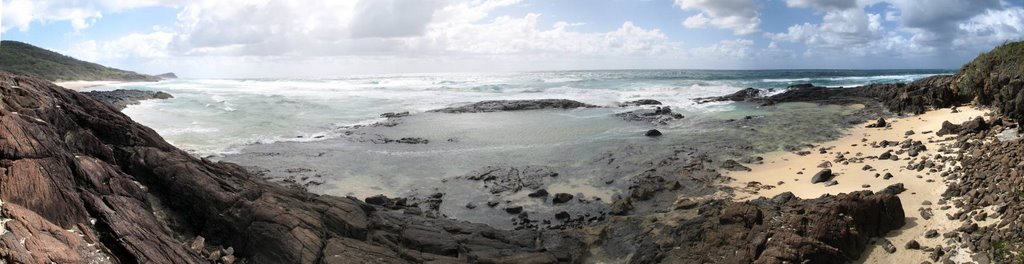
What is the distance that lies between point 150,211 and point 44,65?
3996 inches

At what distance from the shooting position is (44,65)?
268 ft

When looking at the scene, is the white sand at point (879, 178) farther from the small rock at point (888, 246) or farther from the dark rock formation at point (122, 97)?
the dark rock formation at point (122, 97)

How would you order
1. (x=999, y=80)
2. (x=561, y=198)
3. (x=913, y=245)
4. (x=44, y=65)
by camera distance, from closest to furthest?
(x=913, y=245) < (x=561, y=198) < (x=999, y=80) < (x=44, y=65)

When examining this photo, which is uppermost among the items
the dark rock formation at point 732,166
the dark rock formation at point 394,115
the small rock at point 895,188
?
the small rock at point 895,188

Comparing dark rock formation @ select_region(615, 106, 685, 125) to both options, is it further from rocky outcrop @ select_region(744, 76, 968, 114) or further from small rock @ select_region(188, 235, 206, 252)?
small rock @ select_region(188, 235, 206, 252)

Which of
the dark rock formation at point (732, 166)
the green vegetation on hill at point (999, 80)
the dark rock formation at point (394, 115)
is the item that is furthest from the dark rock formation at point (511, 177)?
the dark rock formation at point (394, 115)

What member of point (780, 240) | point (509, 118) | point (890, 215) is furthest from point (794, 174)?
point (509, 118)

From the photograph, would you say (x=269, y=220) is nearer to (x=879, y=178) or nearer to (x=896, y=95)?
(x=879, y=178)

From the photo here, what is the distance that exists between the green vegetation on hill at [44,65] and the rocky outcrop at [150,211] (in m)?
80.4

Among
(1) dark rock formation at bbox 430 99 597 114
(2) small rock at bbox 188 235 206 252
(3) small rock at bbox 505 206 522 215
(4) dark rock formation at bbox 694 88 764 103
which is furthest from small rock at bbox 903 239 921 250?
(4) dark rock formation at bbox 694 88 764 103

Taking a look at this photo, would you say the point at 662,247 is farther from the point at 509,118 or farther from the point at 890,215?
the point at 509,118

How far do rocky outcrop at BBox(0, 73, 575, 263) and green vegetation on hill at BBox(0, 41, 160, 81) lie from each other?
8043cm

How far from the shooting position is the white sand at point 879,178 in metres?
8.70

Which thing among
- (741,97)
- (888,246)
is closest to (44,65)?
(741,97)
